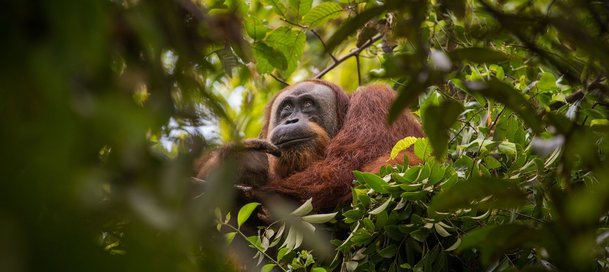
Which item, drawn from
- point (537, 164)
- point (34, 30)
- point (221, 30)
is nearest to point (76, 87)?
point (34, 30)

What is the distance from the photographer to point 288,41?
3.77 m

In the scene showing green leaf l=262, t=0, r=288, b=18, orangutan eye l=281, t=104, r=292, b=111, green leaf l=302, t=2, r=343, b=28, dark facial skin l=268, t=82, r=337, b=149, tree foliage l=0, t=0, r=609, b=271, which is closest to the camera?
tree foliage l=0, t=0, r=609, b=271

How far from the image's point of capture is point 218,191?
2.93ft

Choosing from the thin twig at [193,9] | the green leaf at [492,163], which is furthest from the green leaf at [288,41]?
the thin twig at [193,9]

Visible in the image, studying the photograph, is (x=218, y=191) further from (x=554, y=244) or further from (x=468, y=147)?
(x=468, y=147)

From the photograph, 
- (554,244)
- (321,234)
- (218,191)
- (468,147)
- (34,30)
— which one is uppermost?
(34,30)

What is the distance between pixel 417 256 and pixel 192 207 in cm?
219

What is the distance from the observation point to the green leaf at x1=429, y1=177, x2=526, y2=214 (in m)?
1.34

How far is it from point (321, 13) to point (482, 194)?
2.43m

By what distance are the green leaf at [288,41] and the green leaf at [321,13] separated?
13cm

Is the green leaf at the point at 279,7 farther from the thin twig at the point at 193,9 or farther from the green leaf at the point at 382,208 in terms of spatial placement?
the thin twig at the point at 193,9

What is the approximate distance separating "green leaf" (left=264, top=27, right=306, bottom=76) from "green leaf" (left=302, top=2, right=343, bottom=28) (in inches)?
5.0

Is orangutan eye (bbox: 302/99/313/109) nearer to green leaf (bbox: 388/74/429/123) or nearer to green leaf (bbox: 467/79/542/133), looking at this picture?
green leaf (bbox: 467/79/542/133)

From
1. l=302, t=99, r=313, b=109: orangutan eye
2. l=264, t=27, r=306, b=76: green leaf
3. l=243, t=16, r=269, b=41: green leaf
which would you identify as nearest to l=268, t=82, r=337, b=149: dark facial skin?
l=302, t=99, r=313, b=109: orangutan eye
